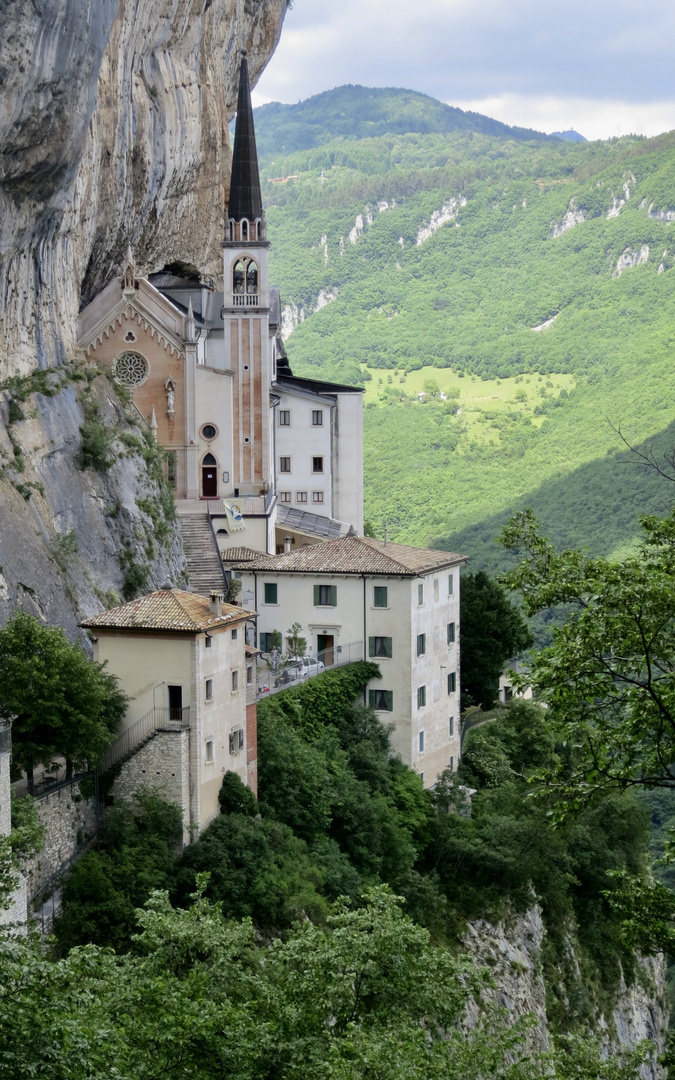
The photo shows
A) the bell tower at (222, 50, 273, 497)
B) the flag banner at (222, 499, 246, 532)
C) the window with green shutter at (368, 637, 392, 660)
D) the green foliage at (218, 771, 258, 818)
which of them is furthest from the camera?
the bell tower at (222, 50, 273, 497)

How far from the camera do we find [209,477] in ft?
206

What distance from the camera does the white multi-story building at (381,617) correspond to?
48500 millimetres

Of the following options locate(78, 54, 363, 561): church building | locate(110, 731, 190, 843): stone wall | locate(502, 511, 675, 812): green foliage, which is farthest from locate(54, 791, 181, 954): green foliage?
locate(78, 54, 363, 561): church building

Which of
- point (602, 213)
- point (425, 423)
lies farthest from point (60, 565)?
point (602, 213)

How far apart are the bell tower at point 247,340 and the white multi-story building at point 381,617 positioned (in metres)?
12.7

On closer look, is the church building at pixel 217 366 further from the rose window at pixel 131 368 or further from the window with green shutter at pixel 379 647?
the window with green shutter at pixel 379 647

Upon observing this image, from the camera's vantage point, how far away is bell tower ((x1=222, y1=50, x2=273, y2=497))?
6325 centimetres

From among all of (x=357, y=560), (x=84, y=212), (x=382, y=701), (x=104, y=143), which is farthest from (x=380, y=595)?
(x=104, y=143)

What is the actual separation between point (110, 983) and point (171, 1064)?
230 cm

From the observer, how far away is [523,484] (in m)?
125

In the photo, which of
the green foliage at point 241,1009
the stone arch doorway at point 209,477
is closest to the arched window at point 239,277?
the stone arch doorway at point 209,477

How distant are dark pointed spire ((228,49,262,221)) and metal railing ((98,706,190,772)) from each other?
117 feet

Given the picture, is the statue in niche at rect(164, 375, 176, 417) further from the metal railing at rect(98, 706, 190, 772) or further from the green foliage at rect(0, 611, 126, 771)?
the green foliage at rect(0, 611, 126, 771)

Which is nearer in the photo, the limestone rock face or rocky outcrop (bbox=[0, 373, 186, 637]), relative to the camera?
the limestone rock face
